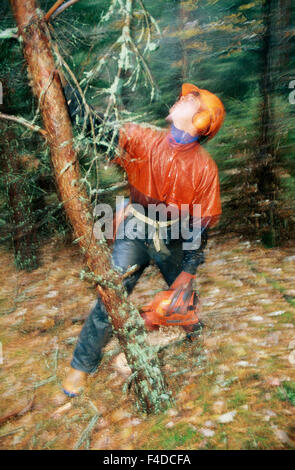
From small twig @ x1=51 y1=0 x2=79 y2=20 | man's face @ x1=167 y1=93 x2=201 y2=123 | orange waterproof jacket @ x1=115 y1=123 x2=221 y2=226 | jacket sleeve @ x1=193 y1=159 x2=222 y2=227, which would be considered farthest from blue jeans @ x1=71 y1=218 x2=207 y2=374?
small twig @ x1=51 y1=0 x2=79 y2=20

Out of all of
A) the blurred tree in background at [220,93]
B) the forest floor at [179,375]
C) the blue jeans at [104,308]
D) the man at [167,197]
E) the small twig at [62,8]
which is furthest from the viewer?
the blurred tree in background at [220,93]

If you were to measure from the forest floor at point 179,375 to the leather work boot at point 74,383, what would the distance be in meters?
0.07

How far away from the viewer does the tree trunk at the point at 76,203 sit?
201 cm

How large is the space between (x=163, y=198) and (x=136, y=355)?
1454 mm

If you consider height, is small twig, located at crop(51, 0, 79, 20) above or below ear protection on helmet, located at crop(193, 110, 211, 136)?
above

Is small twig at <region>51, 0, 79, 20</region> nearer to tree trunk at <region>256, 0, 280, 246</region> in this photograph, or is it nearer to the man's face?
the man's face

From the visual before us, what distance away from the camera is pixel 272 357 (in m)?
3.16

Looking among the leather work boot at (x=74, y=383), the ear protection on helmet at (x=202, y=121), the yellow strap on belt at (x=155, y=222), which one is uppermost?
the ear protection on helmet at (x=202, y=121)

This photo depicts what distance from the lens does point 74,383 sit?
3125mm

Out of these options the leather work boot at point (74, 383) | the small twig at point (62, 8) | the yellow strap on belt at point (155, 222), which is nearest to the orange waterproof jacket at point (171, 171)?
the yellow strap on belt at point (155, 222)

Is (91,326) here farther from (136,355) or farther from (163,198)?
(163,198)

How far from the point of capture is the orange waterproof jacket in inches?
118

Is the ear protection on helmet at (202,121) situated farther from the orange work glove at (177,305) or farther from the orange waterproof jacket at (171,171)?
the orange work glove at (177,305)
